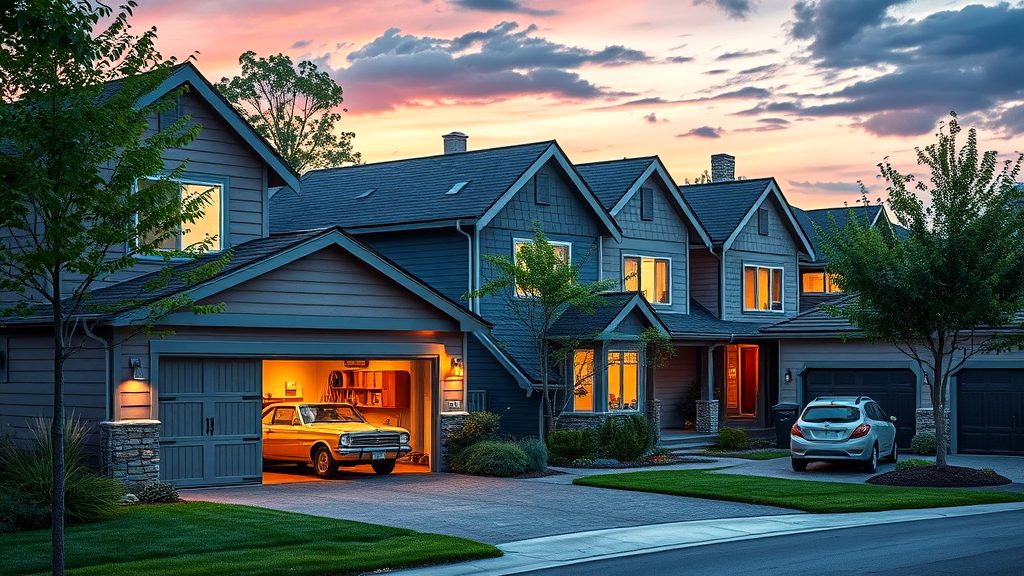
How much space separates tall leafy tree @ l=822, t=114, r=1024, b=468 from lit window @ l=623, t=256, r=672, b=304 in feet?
35.5

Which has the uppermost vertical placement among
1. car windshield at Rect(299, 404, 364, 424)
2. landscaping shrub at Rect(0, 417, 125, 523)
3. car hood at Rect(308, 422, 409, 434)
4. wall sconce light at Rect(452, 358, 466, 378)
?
wall sconce light at Rect(452, 358, 466, 378)

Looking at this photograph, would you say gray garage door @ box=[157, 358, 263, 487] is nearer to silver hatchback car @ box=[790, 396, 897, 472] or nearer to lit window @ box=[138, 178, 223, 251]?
lit window @ box=[138, 178, 223, 251]

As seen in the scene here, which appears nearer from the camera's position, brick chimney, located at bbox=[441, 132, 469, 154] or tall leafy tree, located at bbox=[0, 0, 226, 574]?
tall leafy tree, located at bbox=[0, 0, 226, 574]

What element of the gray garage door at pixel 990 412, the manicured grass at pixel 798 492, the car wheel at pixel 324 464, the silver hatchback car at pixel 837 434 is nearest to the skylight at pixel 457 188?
the car wheel at pixel 324 464

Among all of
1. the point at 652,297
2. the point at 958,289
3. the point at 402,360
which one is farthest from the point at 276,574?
the point at 652,297

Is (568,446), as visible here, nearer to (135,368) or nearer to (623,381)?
(623,381)

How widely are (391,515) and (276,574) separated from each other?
535 centimetres

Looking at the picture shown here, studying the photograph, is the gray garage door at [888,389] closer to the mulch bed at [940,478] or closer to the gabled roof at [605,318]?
the gabled roof at [605,318]

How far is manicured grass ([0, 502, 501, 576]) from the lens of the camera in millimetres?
14398

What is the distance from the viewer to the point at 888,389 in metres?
32.9

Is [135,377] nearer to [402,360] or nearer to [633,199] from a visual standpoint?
[402,360]

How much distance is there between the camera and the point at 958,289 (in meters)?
25.2

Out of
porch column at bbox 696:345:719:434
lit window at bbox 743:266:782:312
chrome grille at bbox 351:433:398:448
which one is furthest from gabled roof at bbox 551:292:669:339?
lit window at bbox 743:266:782:312

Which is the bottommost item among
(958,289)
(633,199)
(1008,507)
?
(1008,507)
